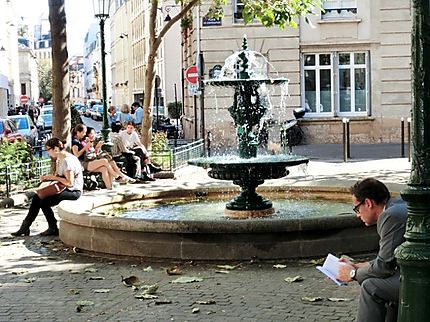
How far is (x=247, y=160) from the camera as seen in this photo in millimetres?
11859

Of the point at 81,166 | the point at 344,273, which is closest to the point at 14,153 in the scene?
the point at 81,166

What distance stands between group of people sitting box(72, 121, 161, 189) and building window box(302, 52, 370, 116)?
11.8 m

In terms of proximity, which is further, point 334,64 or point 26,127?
point 26,127

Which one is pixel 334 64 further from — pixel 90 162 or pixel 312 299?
pixel 312 299

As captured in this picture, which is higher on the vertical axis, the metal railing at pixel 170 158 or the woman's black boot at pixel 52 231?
the metal railing at pixel 170 158

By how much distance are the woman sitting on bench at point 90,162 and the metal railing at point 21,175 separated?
35.1 inches

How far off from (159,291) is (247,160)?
13.2 feet

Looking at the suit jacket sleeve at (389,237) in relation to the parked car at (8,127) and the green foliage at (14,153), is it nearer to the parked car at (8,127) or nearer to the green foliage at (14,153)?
the green foliage at (14,153)

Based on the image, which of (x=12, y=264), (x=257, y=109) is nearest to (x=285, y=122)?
(x=257, y=109)

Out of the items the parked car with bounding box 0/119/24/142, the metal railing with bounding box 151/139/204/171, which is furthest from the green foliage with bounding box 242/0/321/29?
the parked car with bounding box 0/119/24/142

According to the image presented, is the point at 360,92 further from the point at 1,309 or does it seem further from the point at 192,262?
the point at 1,309

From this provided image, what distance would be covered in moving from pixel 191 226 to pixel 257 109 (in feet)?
11.5

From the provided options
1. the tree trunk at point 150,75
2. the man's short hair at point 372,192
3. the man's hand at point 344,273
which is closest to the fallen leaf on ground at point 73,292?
the man's hand at point 344,273

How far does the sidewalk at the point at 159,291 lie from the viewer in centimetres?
727
